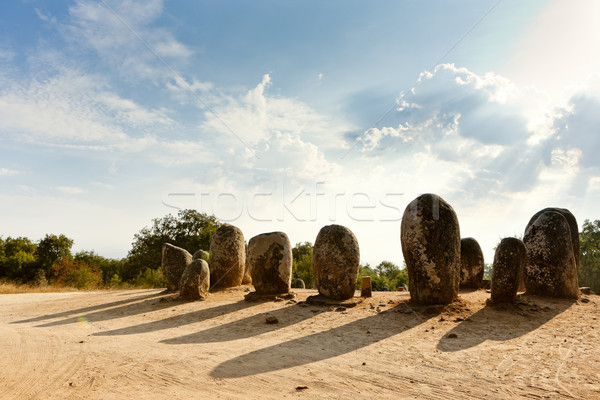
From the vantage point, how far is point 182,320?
34.0 feet

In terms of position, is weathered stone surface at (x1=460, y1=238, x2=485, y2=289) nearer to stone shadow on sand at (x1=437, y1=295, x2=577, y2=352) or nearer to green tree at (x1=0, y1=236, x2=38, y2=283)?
stone shadow on sand at (x1=437, y1=295, x2=577, y2=352)

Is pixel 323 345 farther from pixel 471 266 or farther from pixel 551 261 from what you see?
pixel 471 266

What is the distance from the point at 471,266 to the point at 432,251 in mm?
5754

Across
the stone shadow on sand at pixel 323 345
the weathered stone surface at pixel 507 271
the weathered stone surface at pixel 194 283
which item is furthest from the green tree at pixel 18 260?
the weathered stone surface at pixel 507 271

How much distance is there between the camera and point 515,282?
33.4 ft

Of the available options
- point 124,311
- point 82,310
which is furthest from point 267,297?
point 82,310

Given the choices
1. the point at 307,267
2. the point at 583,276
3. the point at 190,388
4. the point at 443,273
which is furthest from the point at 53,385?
the point at 583,276

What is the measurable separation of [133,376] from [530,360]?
20.5 feet

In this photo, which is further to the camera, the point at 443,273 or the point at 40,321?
the point at 40,321

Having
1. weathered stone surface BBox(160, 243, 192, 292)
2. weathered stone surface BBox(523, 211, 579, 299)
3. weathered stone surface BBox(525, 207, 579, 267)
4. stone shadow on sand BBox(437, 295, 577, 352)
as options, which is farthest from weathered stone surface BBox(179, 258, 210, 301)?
weathered stone surface BBox(525, 207, 579, 267)

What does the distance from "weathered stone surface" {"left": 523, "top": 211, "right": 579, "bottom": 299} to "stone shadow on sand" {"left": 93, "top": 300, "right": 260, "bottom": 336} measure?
8784mm

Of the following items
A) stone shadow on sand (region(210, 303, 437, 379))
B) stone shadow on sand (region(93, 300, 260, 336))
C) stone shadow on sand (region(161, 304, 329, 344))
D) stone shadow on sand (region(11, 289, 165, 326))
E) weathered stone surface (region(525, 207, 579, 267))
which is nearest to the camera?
stone shadow on sand (region(210, 303, 437, 379))

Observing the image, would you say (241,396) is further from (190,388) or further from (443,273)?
(443,273)

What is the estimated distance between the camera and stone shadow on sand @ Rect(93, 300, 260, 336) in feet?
30.4
